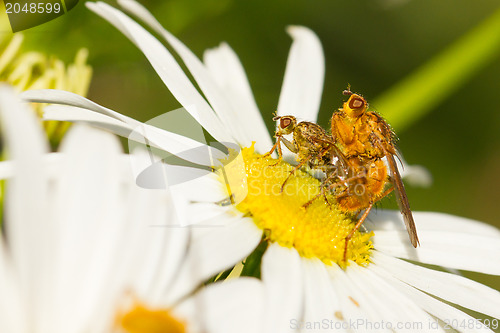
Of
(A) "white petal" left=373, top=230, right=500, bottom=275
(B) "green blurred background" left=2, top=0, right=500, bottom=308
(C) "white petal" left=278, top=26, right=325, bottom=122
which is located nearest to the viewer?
(A) "white petal" left=373, top=230, right=500, bottom=275

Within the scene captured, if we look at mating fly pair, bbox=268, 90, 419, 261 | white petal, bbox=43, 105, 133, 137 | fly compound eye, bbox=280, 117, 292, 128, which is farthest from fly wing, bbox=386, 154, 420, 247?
white petal, bbox=43, 105, 133, 137

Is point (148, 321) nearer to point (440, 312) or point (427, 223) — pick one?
point (440, 312)

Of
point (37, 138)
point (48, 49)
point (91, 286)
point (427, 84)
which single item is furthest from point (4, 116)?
point (427, 84)

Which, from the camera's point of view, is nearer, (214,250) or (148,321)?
(148,321)

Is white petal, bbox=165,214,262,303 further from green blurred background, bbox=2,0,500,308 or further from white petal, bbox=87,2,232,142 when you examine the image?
green blurred background, bbox=2,0,500,308

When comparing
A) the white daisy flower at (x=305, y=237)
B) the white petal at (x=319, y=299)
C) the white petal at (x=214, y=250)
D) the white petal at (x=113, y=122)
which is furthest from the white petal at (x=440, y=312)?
the white petal at (x=113, y=122)

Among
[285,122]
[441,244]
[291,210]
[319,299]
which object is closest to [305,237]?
[291,210]

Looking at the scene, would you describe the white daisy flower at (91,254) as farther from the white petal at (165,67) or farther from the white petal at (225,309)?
the white petal at (165,67)
